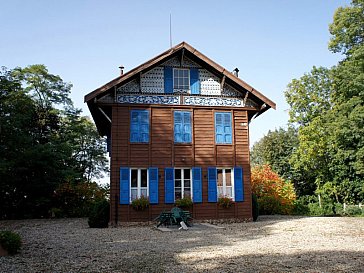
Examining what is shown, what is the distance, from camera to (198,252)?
8.92 meters

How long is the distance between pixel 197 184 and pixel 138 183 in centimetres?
265

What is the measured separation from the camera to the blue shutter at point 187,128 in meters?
17.6

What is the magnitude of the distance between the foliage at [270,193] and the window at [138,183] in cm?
952

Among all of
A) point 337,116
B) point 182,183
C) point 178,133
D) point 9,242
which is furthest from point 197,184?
point 337,116

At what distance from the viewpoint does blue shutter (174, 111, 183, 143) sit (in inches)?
691

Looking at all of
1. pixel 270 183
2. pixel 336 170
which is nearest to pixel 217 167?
pixel 270 183

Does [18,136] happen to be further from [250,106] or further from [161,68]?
[250,106]

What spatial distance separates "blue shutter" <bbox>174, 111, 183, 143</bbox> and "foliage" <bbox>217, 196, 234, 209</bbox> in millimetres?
3231

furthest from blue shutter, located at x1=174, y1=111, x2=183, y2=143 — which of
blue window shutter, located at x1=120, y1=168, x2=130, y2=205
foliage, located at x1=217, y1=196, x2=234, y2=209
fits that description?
foliage, located at x1=217, y1=196, x2=234, y2=209

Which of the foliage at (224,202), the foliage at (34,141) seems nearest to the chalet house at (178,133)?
the foliage at (224,202)

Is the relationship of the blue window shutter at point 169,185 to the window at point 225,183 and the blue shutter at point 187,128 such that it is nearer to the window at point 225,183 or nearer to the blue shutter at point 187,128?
the blue shutter at point 187,128

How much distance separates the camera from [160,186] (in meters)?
17.0

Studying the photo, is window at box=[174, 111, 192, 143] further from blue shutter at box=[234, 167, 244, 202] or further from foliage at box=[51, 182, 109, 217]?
foliage at box=[51, 182, 109, 217]

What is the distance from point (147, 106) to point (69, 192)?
37.1 feet
